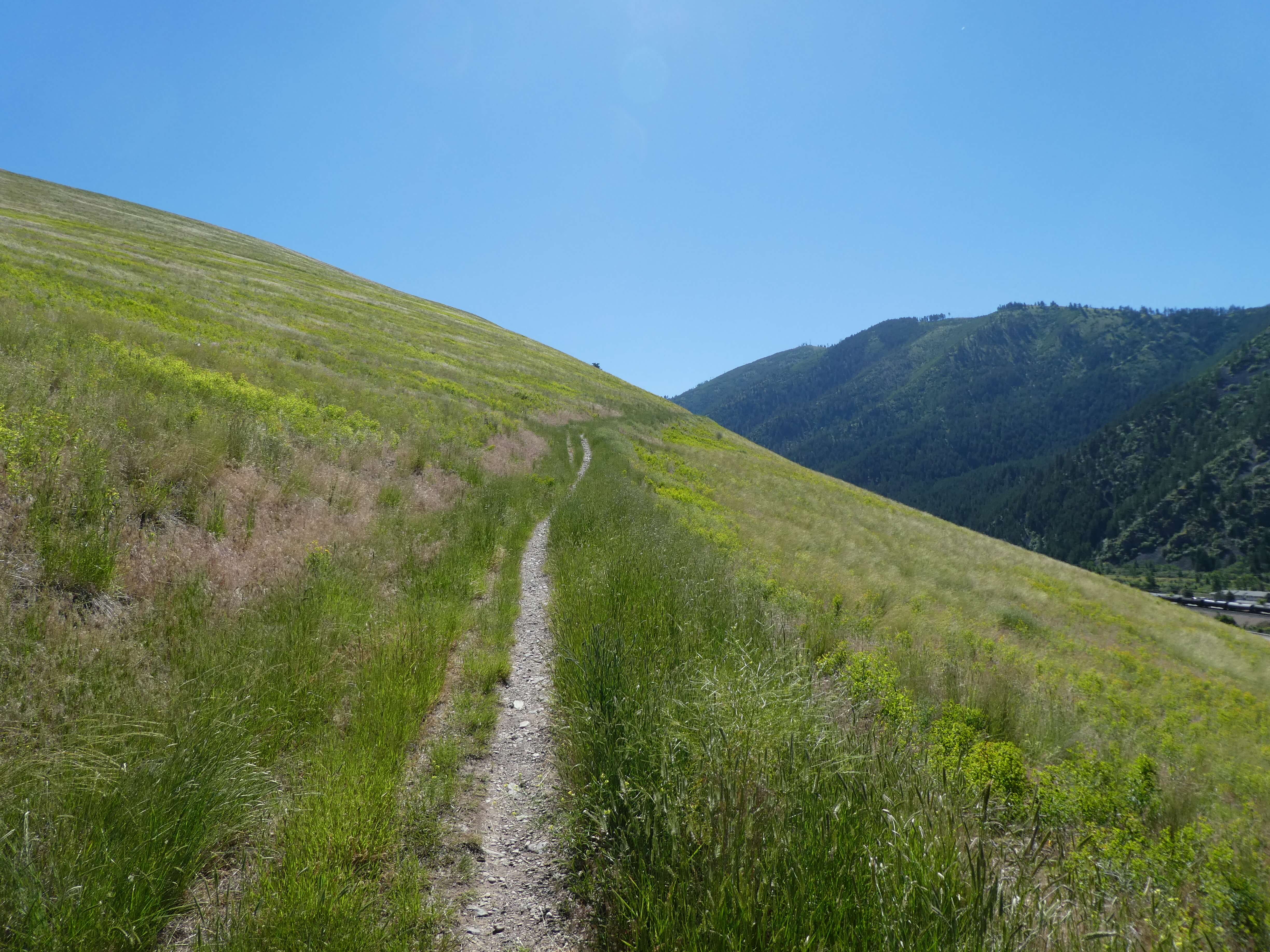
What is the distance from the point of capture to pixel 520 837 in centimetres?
377

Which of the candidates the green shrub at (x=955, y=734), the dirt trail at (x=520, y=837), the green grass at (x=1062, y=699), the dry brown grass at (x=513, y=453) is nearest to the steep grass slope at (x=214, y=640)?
the dirt trail at (x=520, y=837)

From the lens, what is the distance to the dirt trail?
121 inches

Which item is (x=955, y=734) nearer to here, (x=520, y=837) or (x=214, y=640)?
(x=520, y=837)

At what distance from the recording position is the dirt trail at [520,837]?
306 centimetres

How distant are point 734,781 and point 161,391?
11.1 meters

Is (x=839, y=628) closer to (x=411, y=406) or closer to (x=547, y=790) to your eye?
(x=547, y=790)

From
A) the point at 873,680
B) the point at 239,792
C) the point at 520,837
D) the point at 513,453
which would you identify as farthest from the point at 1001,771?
the point at 513,453

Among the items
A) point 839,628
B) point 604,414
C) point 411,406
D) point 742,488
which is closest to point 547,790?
point 839,628

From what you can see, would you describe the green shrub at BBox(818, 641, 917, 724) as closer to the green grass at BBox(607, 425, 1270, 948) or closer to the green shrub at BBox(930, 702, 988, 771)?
the green grass at BBox(607, 425, 1270, 948)

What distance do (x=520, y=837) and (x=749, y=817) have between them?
1.80 m

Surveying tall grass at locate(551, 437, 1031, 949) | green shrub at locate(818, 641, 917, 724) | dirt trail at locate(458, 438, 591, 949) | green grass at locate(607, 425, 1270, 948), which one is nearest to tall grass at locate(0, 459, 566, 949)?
dirt trail at locate(458, 438, 591, 949)

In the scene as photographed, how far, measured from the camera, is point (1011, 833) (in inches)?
144

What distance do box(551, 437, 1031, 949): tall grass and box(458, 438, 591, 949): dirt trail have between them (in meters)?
0.25

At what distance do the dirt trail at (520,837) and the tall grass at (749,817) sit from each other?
0.25m
